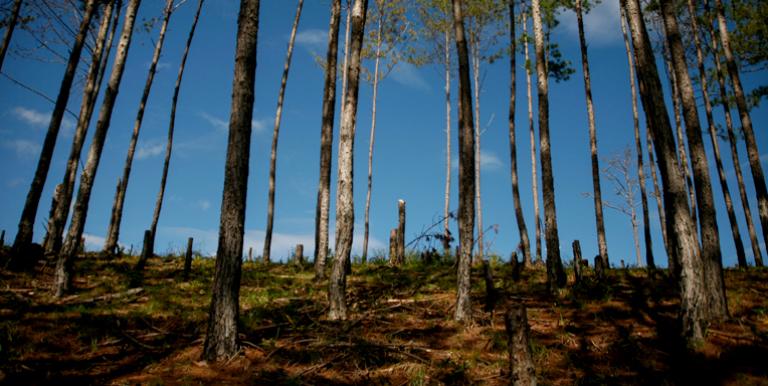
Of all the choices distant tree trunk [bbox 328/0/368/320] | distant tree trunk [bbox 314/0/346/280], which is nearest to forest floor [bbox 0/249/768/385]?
distant tree trunk [bbox 328/0/368/320]

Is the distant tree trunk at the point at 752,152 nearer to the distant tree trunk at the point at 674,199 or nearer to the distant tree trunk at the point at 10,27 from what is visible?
the distant tree trunk at the point at 674,199

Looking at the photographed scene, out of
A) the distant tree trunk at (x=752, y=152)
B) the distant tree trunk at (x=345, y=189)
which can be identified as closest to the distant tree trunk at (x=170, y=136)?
the distant tree trunk at (x=345, y=189)

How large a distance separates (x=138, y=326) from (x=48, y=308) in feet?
7.38

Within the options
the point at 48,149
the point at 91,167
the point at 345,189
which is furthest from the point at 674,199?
the point at 48,149

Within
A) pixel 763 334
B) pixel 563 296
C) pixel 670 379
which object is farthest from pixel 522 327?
pixel 563 296

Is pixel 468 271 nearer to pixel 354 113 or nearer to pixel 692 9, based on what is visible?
pixel 354 113

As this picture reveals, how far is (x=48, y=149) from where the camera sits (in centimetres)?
1150

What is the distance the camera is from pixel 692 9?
1653 cm

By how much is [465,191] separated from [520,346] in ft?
13.2

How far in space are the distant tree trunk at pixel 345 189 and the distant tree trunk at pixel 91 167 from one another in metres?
5.60

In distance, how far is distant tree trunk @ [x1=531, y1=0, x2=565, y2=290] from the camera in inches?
372

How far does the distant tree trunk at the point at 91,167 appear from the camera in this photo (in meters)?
9.26

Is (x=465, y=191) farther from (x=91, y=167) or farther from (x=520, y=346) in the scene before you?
(x=91, y=167)

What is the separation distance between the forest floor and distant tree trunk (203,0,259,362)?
388 millimetres
